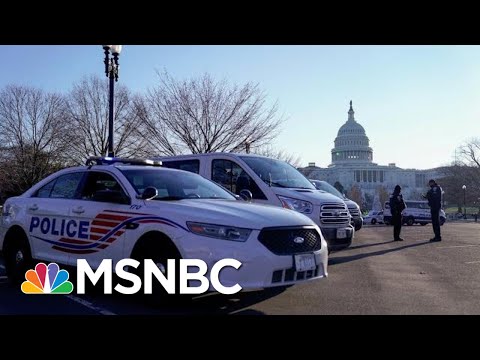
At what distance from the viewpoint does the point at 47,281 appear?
6.43 m

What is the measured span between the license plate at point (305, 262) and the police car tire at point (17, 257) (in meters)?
3.84

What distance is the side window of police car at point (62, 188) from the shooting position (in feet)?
21.1

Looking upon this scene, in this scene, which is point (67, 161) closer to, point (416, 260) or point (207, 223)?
point (416, 260)

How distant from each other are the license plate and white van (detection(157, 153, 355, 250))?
3.23m

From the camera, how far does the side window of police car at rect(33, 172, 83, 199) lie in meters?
6.42

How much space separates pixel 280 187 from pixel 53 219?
3961 millimetres

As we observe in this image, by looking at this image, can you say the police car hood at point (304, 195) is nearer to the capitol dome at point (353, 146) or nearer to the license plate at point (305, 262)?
the license plate at point (305, 262)

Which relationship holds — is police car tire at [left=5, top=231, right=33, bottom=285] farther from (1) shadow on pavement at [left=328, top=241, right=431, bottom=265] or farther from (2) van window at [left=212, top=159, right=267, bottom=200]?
(1) shadow on pavement at [left=328, top=241, right=431, bottom=265]

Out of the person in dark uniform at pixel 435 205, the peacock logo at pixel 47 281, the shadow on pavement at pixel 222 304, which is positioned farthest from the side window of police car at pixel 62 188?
the person in dark uniform at pixel 435 205

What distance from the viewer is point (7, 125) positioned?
3403 centimetres
